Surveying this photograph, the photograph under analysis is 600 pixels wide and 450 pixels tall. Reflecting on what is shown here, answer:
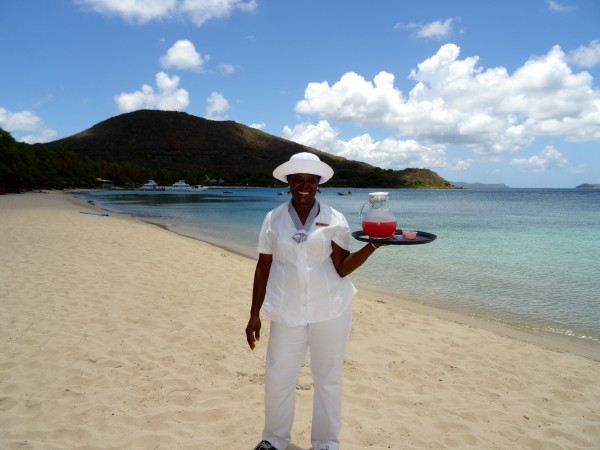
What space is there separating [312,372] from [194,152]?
142 m

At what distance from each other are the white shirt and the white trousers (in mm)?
91

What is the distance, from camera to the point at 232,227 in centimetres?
2359

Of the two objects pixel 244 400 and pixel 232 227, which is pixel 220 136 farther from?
pixel 244 400

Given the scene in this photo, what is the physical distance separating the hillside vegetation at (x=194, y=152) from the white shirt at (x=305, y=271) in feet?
300

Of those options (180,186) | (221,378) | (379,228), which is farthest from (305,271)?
(180,186)

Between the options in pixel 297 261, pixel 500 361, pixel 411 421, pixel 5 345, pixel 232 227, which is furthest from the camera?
pixel 232 227

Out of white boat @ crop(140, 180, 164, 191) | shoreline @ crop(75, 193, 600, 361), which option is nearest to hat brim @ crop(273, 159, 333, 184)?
shoreline @ crop(75, 193, 600, 361)

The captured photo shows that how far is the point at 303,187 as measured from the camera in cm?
247

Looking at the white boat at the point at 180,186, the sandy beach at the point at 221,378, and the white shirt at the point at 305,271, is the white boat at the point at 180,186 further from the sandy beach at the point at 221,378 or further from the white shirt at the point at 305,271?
the white shirt at the point at 305,271

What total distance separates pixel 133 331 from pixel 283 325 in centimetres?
327

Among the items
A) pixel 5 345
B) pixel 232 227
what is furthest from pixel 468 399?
pixel 232 227

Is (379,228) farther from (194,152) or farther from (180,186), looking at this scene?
(194,152)

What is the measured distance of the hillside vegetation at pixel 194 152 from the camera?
122 meters

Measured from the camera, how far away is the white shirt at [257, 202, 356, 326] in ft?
7.90
